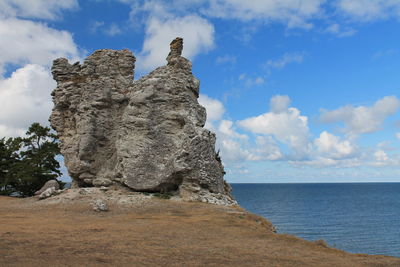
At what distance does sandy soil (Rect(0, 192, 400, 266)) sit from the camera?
1218 cm

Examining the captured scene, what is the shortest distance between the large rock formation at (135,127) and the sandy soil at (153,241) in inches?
156

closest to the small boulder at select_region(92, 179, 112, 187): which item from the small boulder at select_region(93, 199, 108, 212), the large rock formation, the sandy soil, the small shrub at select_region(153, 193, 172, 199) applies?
the large rock formation

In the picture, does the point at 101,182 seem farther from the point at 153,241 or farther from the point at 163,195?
the point at 153,241

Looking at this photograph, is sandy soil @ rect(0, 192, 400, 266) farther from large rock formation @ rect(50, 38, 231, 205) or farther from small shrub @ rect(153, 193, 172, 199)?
large rock formation @ rect(50, 38, 231, 205)

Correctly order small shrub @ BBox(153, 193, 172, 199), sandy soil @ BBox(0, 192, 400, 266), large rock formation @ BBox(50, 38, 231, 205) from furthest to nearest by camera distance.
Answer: large rock formation @ BBox(50, 38, 231, 205) → small shrub @ BBox(153, 193, 172, 199) → sandy soil @ BBox(0, 192, 400, 266)

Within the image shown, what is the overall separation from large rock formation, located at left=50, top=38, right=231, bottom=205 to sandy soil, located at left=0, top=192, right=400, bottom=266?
3973 mm

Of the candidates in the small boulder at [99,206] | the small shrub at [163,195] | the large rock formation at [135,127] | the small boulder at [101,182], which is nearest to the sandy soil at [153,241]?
the small boulder at [99,206]

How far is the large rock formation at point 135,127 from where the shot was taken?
2706 centimetres

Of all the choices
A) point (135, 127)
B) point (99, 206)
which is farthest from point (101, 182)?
point (99, 206)

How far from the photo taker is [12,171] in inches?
1513

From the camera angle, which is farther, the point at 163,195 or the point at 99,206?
the point at 163,195

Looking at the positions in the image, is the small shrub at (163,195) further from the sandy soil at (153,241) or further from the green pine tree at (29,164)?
the green pine tree at (29,164)

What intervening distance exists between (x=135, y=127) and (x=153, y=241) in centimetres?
1506

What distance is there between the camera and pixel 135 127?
2888 centimetres
